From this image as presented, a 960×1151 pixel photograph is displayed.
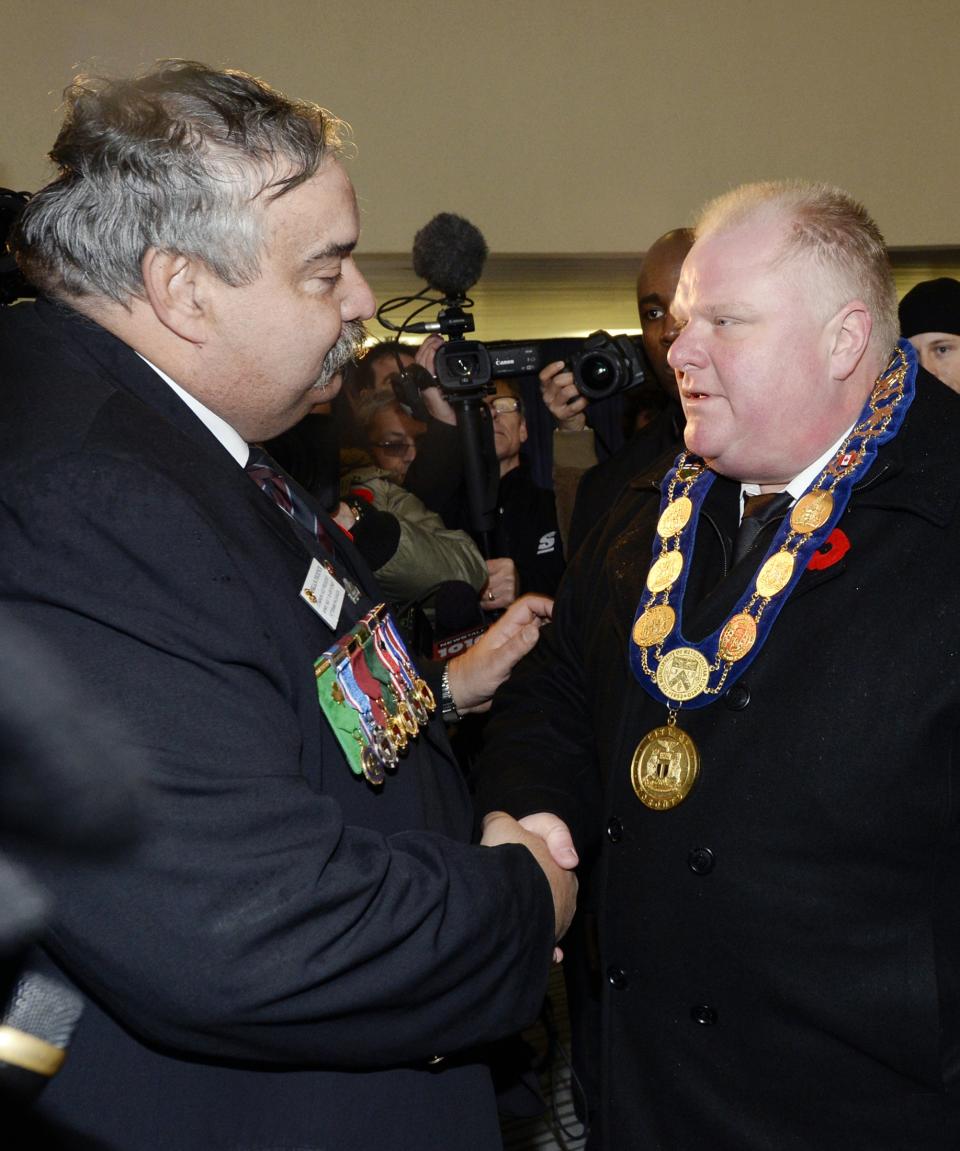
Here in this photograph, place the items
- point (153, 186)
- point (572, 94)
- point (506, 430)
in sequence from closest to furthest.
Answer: point (153, 186) < point (506, 430) < point (572, 94)

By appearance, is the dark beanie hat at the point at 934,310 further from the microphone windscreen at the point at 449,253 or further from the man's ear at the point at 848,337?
the man's ear at the point at 848,337

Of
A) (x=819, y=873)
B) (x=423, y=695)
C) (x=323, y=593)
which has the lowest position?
(x=819, y=873)

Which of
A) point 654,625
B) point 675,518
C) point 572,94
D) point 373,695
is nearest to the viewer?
point 373,695

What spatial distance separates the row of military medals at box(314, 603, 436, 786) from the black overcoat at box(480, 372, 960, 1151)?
40 cm

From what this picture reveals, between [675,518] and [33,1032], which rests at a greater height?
[33,1032]

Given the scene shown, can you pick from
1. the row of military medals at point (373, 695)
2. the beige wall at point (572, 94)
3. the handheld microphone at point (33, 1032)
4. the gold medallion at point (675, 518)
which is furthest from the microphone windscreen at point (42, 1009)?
the beige wall at point (572, 94)

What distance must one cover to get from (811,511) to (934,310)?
203 cm

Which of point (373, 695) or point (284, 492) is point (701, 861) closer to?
point (373, 695)

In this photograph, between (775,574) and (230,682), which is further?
(775,574)

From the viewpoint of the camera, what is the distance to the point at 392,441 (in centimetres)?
385

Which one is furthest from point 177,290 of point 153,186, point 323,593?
point 323,593

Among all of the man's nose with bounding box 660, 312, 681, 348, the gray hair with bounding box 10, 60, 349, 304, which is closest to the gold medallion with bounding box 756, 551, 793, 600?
the gray hair with bounding box 10, 60, 349, 304

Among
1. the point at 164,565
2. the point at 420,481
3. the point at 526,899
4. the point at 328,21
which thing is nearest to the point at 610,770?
the point at 526,899

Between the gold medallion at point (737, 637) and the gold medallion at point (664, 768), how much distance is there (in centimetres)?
14
